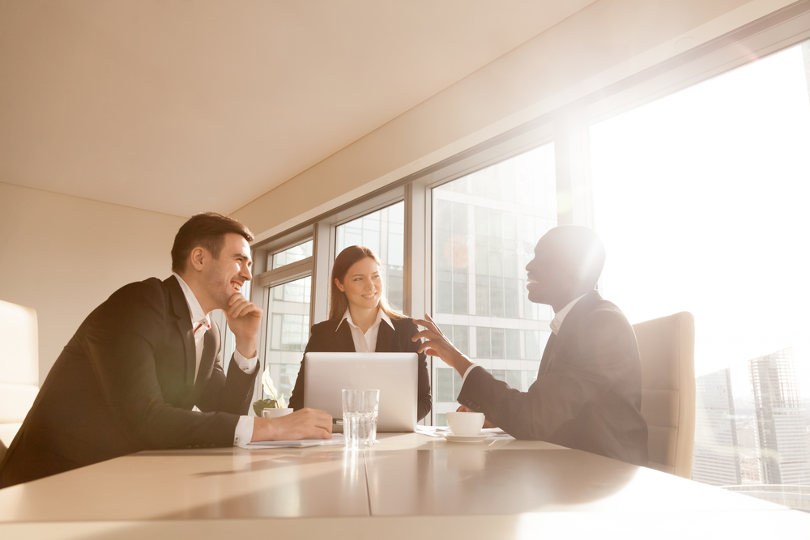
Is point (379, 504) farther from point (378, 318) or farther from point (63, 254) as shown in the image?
point (63, 254)

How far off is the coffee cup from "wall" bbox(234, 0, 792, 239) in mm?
1961

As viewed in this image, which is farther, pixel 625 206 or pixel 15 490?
pixel 625 206

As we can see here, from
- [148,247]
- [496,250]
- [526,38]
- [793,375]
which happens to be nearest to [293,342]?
[148,247]

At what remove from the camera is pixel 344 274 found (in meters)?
2.99

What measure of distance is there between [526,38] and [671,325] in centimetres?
209

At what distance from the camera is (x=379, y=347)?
272 centimetres

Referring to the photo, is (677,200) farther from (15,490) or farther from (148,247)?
(148,247)

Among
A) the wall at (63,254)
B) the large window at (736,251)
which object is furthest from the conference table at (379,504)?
the wall at (63,254)

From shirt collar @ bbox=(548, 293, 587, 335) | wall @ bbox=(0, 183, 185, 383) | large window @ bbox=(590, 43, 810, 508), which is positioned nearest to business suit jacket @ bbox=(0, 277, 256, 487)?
shirt collar @ bbox=(548, 293, 587, 335)

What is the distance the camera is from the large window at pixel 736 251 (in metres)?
2.18

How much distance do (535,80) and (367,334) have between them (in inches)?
65.0

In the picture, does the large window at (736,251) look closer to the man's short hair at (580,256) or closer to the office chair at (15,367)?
the man's short hair at (580,256)

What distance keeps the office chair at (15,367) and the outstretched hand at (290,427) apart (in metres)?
0.84

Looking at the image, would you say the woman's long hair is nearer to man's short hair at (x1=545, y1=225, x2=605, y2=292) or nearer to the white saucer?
man's short hair at (x1=545, y1=225, x2=605, y2=292)
